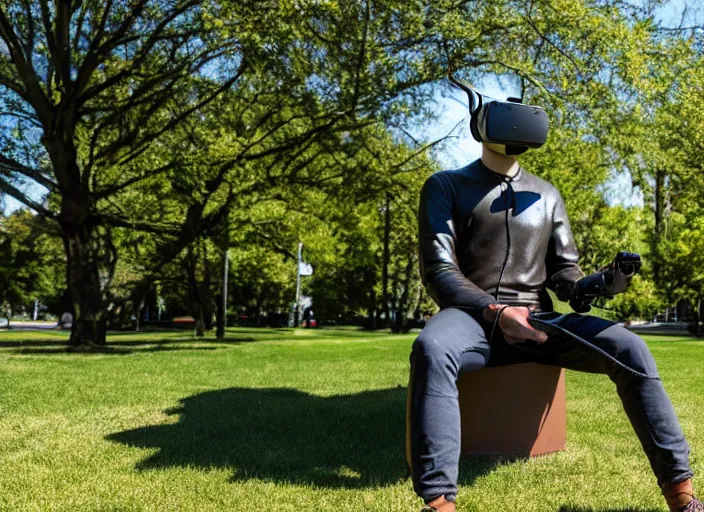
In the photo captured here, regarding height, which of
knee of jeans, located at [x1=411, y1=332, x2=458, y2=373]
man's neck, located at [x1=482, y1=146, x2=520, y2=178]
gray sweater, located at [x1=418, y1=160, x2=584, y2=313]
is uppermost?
man's neck, located at [x1=482, y1=146, x2=520, y2=178]

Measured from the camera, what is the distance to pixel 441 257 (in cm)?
401

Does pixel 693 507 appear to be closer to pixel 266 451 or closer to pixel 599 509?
pixel 599 509

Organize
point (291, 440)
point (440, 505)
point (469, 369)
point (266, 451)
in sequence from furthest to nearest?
point (291, 440) → point (266, 451) → point (469, 369) → point (440, 505)

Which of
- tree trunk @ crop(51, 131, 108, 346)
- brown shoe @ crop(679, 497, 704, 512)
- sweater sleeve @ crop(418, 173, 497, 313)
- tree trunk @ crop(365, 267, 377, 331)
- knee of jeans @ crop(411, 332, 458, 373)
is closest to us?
brown shoe @ crop(679, 497, 704, 512)

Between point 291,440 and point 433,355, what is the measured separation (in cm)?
221

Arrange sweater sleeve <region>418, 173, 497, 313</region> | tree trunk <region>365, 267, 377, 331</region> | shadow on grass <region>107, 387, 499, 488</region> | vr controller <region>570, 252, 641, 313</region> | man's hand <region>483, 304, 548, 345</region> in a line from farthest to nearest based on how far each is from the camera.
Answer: tree trunk <region>365, 267, 377, 331</region>, shadow on grass <region>107, 387, 499, 488</region>, sweater sleeve <region>418, 173, 497, 313</region>, vr controller <region>570, 252, 641, 313</region>, man's hand <region>483, 304, 548, 345</region>

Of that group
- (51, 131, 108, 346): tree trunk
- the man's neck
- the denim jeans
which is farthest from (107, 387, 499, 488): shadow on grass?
(51, 131, 108, 346): tree trunk

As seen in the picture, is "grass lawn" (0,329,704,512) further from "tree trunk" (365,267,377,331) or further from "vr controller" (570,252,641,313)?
"tree trunk" (365,267,377,331)

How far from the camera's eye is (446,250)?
405 cm

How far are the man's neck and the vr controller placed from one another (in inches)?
32.3

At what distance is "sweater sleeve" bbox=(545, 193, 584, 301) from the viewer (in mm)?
4320

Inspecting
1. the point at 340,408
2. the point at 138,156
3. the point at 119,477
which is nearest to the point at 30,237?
the point at 138,156

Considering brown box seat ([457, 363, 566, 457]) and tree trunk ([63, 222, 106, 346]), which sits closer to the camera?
brown box seat ([457, 363, 566, 457])

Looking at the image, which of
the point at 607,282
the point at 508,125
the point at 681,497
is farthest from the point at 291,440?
the point at 681,497
